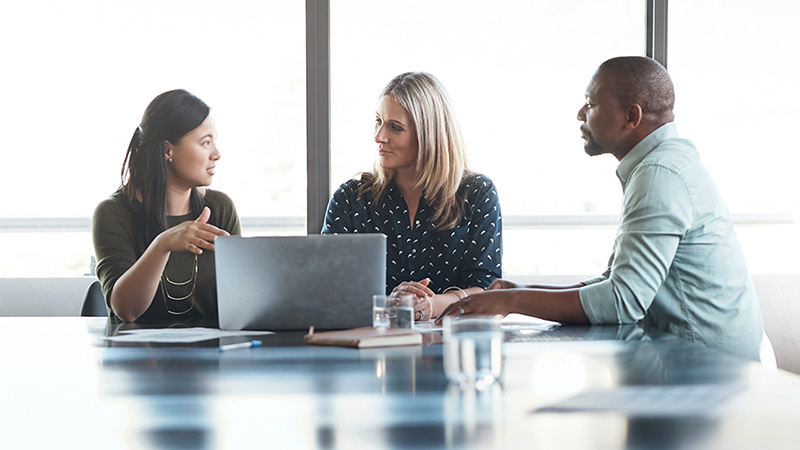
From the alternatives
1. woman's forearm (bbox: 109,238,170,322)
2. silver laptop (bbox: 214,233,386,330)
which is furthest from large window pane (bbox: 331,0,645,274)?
silver laptop (bbox: 214,233,386,330)

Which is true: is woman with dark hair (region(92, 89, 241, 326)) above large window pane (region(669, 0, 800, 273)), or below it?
below

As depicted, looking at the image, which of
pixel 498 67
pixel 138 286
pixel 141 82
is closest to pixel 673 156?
pixel 138 286

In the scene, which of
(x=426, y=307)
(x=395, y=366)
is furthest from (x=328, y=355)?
(x=426, y=307)

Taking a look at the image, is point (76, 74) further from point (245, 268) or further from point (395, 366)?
point (395, 366)


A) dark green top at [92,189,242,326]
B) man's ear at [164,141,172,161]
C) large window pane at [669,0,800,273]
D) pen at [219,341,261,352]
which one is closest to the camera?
pen at [219,341,261,352]

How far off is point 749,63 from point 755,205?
0.66 m

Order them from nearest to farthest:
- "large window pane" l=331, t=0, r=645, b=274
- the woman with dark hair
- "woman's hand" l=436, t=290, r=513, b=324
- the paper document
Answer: the paper document, "woman's hand" l=436, t=290, r=513, b=324, the woman with dark hair, "large window pane" l=331, t=0, r=645, b=274

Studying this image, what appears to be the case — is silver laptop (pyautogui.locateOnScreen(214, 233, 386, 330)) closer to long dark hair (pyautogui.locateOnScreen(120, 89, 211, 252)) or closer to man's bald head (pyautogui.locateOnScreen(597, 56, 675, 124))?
man's bald head (pyautogui.locateOnScreen(597, 56, 675, 124))

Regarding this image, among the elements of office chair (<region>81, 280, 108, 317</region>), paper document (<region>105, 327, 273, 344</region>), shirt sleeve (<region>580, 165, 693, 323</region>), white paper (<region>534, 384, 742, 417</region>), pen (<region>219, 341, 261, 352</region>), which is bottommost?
office chair (<region>81, 280, 108, 317</region>)

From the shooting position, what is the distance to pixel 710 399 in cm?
94

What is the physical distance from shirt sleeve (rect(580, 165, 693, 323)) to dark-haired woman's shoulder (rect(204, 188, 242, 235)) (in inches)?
54.3

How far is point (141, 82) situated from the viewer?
3598mm

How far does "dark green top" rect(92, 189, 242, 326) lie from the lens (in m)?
2.37

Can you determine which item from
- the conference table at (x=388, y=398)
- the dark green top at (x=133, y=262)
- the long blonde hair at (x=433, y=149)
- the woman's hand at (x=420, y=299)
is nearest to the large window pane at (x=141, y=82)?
the long blonde hair at (x=433, y=149)
